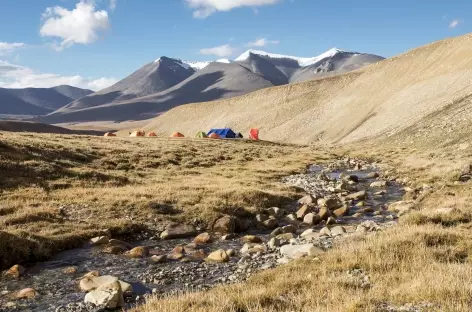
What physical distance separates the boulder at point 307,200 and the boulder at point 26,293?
1511 cm

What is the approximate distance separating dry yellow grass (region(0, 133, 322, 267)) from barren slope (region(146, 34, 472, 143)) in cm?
4419

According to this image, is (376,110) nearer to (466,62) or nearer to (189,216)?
(466,62)

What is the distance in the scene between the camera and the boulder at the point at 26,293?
10776mm

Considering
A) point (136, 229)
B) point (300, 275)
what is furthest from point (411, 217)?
point (136, 229)

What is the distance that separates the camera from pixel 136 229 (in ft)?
57.7

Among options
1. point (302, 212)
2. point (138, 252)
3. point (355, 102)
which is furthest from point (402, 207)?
point (355, 102)

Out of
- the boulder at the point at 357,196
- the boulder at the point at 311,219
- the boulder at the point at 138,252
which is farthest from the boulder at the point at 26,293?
the boulder at the point at 357,196

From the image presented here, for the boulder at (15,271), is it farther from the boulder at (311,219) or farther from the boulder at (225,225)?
the boulder at (311,219)

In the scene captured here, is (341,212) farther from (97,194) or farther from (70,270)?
(70,270)

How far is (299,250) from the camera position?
44.2 ft

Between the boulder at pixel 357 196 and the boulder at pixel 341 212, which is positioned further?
the boulder at pixel 357 196

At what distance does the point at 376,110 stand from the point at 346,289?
84.6m

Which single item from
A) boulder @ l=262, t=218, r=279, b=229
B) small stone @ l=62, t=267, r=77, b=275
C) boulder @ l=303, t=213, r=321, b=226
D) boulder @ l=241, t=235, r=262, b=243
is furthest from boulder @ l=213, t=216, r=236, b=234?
small stone @ l=62, t=267, r=77, b=275

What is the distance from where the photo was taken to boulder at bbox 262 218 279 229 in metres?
18.8
